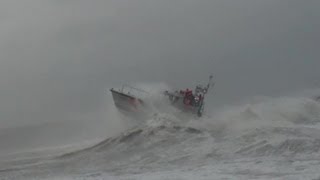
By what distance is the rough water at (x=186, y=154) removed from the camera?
21875 mm

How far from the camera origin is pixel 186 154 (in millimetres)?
26344

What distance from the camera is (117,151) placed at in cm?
2839

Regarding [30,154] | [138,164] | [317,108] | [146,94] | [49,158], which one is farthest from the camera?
[317,108]

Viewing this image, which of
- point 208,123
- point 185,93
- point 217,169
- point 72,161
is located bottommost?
point 217,169

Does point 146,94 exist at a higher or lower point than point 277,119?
higher

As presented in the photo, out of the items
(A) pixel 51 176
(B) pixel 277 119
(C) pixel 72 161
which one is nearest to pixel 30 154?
(C) pixel 72 161

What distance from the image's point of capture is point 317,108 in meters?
48.7

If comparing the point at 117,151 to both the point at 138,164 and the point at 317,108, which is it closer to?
the point at 138,164

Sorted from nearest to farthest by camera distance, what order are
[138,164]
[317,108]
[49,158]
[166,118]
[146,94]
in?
1. [138,164]
2. [49,158]
3. [166,118]
4. [146,94]
5. [317,108]

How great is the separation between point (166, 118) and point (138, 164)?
9.99 meters

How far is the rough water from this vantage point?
71.8 ft

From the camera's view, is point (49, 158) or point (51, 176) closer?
point (51, 176)

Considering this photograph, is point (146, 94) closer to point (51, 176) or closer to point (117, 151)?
point (117, 151)

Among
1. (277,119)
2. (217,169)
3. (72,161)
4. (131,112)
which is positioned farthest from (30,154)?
(277,119)
